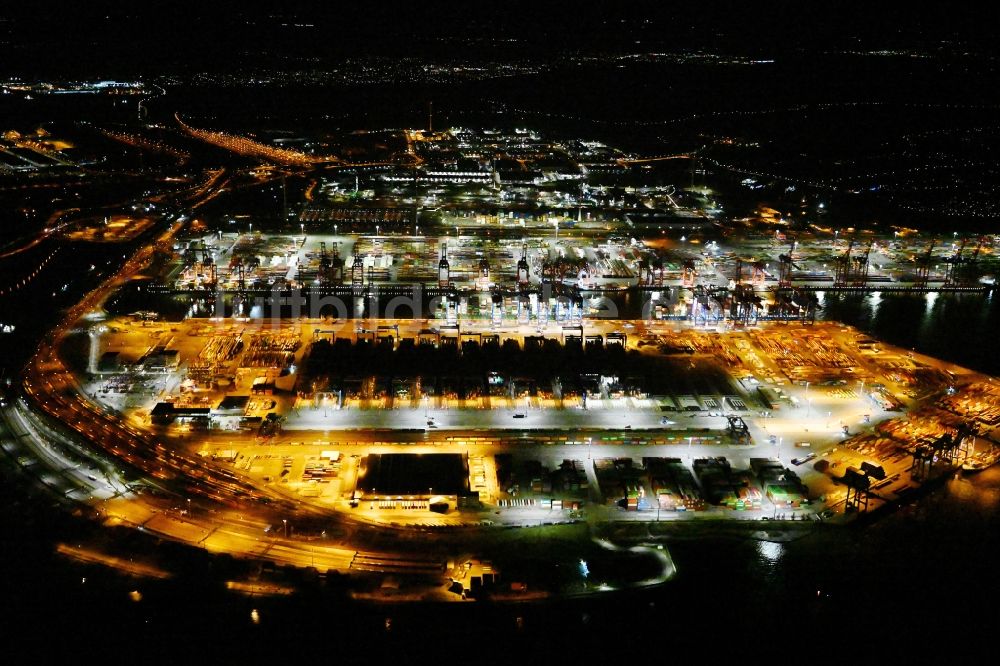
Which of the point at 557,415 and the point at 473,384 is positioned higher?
the point at 473,384

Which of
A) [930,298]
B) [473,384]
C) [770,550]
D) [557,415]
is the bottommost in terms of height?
[770,550]

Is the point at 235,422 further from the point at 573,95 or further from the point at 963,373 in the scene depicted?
the point at 573,95

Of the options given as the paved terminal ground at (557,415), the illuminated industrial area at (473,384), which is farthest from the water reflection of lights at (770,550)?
the paved terminal ground at (557,415)

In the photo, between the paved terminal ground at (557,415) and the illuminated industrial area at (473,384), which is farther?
the paved terminal ground at (557,415)

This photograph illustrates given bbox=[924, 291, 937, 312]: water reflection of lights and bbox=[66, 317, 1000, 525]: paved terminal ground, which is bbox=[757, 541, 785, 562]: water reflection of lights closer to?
bbox=[66, 317, 1000, 525]: paved terminal ground

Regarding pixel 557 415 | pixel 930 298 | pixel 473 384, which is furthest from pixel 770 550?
pixel 930 298

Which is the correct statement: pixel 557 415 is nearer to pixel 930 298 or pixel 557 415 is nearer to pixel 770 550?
pixel 770 550

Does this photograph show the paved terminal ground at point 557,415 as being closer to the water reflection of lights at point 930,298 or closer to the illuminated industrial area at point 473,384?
the illuminated industrial area at point 473,384

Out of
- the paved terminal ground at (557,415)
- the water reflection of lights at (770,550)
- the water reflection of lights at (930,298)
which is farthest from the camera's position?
the water reflection of lights at (930,298)

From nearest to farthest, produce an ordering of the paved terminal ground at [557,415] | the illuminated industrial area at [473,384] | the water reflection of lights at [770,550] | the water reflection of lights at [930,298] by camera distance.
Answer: the illuminated industrial area at [473,384] < the water reflection of lights at [770,550] < the paved terminal ground at [557,415] < the water reflection of lights at [930,298]
